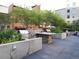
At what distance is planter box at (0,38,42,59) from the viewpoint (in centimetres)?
916

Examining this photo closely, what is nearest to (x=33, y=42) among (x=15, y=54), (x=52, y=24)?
(x=15, y=54)

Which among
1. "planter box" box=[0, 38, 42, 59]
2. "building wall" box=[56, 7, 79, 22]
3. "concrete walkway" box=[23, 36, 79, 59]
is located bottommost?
"concrete walkway" box=[23, 36, 79, 59]

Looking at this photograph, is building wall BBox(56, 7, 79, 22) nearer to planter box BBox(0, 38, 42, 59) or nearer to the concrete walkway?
the concrete walkway

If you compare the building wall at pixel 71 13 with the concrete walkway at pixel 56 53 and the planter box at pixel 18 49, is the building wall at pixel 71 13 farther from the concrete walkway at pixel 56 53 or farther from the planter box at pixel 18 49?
the planter box at pixel 18 49

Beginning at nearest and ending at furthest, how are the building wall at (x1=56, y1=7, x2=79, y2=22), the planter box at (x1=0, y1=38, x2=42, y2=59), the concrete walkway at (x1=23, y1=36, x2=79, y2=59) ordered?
the planter box at (x1=0, y1=38, x2=42, y2=59) → the concrete walkway at (x1=23, y1=36, x2=79, y2=59) → the building wall at (x1=56, y1=7, x2=79, y2=22)

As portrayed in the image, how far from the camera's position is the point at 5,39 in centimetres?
1104

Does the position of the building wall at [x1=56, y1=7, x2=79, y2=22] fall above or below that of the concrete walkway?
above

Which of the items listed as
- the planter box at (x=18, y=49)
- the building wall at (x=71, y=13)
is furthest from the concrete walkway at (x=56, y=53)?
the building wall at (x=71, y=13)

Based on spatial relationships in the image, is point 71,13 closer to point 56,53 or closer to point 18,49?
point 56,53

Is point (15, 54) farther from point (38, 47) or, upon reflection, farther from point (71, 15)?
point (71, 15)

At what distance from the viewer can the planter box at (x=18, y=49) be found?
360 inches

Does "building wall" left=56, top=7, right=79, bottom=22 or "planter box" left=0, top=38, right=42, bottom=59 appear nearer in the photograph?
"planter box" left=0, top=38, right=42, bottom=59

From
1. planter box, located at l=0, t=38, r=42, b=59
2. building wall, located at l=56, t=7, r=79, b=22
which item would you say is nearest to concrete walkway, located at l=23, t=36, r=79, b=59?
planter box, located at l=0, t=38, r=42, b=59

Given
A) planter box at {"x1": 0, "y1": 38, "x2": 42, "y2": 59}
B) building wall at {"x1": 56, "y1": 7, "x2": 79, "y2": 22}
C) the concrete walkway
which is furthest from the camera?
building wall at {"x1": 56, "y1": 7, "x2": 79, "y2": 22}
